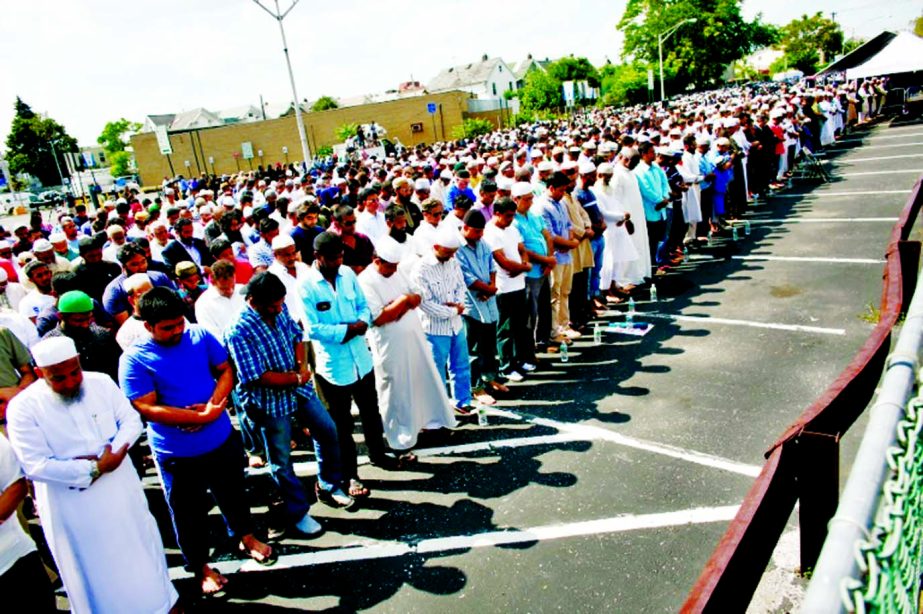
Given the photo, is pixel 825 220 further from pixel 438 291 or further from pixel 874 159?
pixel 438 291

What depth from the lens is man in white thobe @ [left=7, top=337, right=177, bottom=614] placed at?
327 centimetres

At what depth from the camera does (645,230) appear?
31.0 feet

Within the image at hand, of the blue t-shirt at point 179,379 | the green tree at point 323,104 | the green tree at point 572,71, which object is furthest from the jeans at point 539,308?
the green tree at point 323,104

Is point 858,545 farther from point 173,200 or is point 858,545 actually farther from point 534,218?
point 173,200

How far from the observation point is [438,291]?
573 centimetres

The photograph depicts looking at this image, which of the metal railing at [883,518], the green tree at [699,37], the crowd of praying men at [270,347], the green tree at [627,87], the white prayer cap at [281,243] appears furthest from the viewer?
the green tree at [699,37]

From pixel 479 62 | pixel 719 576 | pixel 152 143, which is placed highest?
pixel 479 62

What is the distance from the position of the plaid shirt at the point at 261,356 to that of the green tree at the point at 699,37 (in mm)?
64324

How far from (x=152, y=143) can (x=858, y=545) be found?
66.4 metres

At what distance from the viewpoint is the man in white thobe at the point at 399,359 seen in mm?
5242

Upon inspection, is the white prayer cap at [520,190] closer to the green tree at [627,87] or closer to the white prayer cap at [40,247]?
the white prayer cap at [40,247]

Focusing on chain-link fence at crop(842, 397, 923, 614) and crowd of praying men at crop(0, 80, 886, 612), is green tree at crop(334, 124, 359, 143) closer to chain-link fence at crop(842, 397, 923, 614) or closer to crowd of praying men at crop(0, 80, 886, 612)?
crowd of praying men at crop(0, 80, 886, 612)

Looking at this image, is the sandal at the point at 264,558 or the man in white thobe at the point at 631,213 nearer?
the sandal at the point at 264,558

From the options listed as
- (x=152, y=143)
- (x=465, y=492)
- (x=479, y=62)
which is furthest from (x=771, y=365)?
(x=479, y=62)
